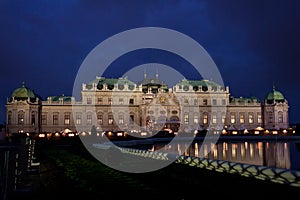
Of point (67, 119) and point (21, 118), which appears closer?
point (21, 118)

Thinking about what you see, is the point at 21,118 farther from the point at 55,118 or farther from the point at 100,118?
the point at 100,118

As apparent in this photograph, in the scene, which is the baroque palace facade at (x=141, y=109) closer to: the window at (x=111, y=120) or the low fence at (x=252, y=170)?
the window at (x=111, y=120)

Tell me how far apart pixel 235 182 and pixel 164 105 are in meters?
75.4

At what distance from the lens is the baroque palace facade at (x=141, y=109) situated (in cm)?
8356

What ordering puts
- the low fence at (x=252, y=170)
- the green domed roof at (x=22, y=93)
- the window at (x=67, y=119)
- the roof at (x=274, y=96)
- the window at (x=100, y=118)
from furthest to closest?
the roof at (x=274, y=96) < the window at (x=100, y=118) < the window at (x=67, y=119) < the green domed roof at (x=22, y=93) < the low fence at (x=252, y=170)

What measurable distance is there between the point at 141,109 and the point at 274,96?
1548 inches

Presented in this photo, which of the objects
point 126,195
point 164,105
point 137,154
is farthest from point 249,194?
point 164,105

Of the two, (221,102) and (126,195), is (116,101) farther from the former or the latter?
(126,195)

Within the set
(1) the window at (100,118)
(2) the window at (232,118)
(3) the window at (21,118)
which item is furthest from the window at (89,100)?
(2) the window at (232,118)

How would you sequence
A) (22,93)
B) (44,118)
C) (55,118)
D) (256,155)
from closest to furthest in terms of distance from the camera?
(256,155)
(22,93)
(44,118)
(55,118)

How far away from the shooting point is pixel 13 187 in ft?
37.1

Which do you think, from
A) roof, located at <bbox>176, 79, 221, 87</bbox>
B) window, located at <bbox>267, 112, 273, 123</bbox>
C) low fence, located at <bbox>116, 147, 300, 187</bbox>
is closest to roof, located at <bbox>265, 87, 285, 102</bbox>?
window, located at <bbox>267, 112, 273, 123</bbox>

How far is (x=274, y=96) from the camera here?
99.0m

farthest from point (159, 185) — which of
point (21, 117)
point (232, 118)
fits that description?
point (232, 118)
